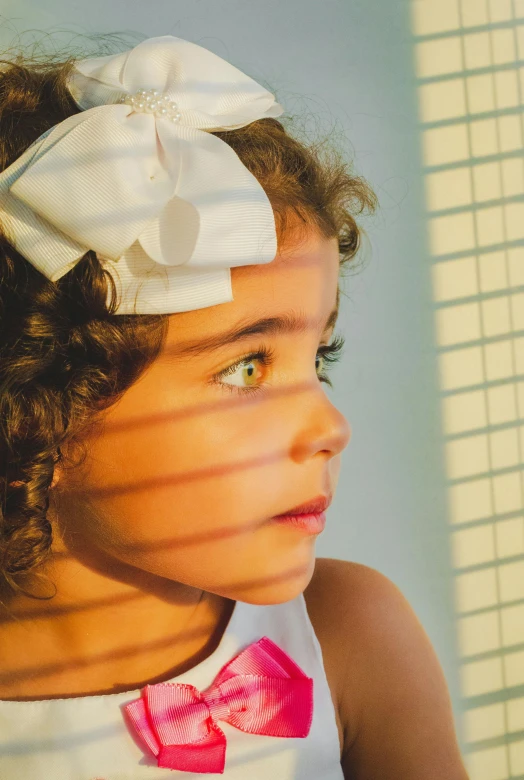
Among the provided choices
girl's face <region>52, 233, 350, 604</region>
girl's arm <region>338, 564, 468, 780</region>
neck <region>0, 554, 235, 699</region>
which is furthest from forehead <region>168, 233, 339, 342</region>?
girl's arm <region>338, 564, 468, 780</region>

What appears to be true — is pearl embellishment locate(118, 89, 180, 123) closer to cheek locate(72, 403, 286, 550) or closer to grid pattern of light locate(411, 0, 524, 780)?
cheek locate(72, 403, 286, 550)

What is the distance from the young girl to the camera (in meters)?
0.71

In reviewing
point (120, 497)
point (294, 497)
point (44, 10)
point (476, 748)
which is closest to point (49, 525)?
point (120, 497)

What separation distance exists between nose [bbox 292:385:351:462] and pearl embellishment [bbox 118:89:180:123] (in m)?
0.29

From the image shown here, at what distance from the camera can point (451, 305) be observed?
1.23 m

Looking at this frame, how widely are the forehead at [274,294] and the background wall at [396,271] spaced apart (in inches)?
16.4

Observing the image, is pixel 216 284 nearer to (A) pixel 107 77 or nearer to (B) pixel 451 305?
(A) pixel 107 77

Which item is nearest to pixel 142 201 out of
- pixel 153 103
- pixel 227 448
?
pixel 153 103

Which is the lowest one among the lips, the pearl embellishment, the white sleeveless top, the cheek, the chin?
the white sleeveless top

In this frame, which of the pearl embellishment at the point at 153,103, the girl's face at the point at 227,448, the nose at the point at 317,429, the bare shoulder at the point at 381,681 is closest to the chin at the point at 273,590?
the girl's face at the point at 227,448

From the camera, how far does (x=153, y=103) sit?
0.74 m

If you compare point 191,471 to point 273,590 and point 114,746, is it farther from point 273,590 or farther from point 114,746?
point 114,746

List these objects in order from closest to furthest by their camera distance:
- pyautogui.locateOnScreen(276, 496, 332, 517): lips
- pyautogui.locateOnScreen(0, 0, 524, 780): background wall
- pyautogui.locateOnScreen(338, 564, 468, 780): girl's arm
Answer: pyautogui.locateOnScreen(276, 496, 332, 517): lips
pyautogui.locateOnScreen(338, 564, 468, 780): girl's arm
pyautogui.locateOnScreen(0, 0, 524, 780): background wall

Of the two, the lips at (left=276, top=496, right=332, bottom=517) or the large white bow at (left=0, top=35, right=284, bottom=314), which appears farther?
the lips at (left=276, top=496, right=332, bottom=517)
